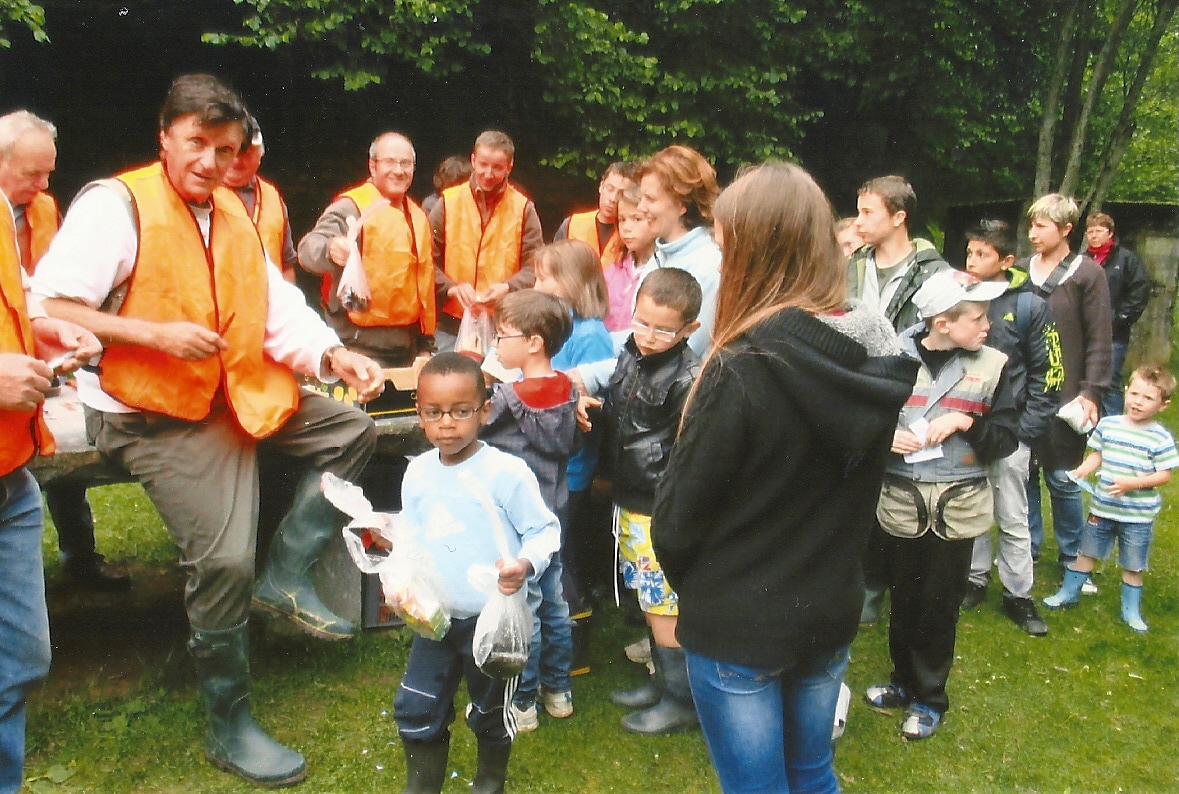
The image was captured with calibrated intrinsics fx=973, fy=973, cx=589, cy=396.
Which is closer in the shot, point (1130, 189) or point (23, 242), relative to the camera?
point (23, 242)

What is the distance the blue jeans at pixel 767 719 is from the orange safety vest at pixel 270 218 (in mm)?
3112

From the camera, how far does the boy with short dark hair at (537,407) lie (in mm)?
3400

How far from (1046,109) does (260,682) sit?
10.3m

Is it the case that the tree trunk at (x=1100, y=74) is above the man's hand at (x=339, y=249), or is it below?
above

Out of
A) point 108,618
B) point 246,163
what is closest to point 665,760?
point 108,618

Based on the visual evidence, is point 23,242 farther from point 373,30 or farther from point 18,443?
point 373,30

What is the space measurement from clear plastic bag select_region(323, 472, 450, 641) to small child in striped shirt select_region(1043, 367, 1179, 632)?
141 inches

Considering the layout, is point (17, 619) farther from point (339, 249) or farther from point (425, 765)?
point (339, 249)

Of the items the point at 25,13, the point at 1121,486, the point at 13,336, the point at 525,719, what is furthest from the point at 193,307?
the point at 25,13

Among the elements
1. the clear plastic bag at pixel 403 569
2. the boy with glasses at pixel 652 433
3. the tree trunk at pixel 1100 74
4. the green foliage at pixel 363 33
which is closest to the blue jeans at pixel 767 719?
the clear plastic bag at pixel 403 569

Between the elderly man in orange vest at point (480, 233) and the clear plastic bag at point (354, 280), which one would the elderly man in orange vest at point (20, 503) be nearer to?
the clear plastic bag at point (354, 280)

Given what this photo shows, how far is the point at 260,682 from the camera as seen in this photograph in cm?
390

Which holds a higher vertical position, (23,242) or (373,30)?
(373,30)

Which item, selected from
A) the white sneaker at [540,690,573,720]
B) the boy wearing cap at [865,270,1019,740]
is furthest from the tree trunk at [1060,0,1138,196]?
the white sneaker at [540,690,573,720]
